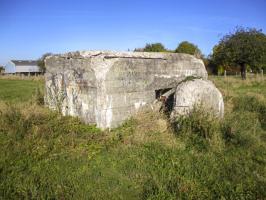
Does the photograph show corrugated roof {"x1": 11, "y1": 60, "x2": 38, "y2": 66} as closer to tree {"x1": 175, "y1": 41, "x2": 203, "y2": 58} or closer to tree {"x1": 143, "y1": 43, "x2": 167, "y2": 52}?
tree {"x1": 143, "y1": 43, "x2": 167, "y2": 52}

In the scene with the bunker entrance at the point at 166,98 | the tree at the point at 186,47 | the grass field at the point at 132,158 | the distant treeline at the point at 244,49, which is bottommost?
the grass field at the point at 132,158

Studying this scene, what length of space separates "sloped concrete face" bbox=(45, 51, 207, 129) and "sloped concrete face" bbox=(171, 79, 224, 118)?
42.8 inches

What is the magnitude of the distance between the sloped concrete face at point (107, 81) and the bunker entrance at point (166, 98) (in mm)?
162

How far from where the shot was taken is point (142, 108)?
23.0 ft

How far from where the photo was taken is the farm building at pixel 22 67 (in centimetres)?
7156

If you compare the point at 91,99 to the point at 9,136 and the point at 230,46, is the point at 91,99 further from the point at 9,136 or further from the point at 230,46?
the point at 230,46

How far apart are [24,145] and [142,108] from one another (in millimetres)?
3132

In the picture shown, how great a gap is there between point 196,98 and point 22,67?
73.8 meters

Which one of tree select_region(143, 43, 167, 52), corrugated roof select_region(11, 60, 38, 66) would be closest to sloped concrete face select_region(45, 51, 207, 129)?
tree select_region(143, 43, 167, 52)

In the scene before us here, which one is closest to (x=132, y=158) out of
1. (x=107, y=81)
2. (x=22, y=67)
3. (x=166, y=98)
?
(x=107, y=81)

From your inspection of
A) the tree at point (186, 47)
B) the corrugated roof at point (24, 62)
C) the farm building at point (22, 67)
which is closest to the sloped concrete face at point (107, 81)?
the tree at point (186, 47)

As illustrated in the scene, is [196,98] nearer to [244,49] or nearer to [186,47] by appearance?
[244,49]

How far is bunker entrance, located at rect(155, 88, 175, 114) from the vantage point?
698 cm

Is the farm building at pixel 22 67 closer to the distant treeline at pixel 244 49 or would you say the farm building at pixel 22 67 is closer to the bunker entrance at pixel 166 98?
the distant treeline at pixel 244 49
